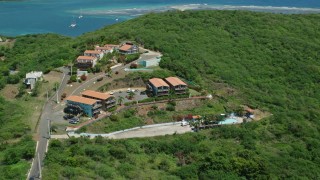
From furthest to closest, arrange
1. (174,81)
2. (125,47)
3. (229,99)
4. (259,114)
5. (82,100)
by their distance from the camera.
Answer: (125,47) → (229,99) → (174,81) → (259,114) → (82,100)

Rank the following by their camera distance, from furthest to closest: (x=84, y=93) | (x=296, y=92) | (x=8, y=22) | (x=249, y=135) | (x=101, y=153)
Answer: (x=8, y=22)
(x=296, y=92)
(x=84, y=93)
(x=249, y=135)
(x=101, y=153)

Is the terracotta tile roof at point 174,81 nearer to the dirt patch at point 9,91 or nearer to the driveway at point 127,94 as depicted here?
the driveway at point 127,94

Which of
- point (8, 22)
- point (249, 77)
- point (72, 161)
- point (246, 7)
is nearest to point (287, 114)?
point (249, 77)

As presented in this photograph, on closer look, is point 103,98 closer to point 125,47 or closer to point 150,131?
point 150,131

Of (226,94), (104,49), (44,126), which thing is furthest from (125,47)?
(44,126)

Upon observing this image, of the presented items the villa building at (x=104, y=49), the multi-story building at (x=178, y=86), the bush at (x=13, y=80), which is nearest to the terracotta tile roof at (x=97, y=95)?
the multi-story building at (x=178, y=86)

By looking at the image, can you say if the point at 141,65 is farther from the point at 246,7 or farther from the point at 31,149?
the point at 246,7

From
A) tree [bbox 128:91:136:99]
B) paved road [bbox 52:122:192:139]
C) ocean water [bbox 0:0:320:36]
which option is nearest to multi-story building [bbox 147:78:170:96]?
tree [bbox 128:91:136:99]
